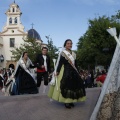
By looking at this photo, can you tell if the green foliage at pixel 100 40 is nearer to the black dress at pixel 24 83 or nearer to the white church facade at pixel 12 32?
the black dress at pixel 24 83

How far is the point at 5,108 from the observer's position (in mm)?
8523

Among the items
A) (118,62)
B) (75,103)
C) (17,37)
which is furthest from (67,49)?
(17,37)

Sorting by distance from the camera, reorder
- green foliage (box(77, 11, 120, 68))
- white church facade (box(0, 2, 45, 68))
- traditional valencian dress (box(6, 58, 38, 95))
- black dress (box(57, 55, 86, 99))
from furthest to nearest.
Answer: white church facade (box(0, 2, 45, 68)) < green foliage (box(77, 11, 120, 68)) < traditional valencian dress (box(6, 58, 38, 95)) < black dress (box(57, 55, 86, 99))

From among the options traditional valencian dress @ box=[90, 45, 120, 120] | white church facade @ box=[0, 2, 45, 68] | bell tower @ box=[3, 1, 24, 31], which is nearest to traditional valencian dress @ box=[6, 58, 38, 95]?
traditional valencian dress @ box=[90, 45, 120, 120]

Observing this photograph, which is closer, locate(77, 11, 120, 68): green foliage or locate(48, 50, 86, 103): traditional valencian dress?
locate(48, 50, 86, 103): traditional valencian dress

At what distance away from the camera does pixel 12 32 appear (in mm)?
74938

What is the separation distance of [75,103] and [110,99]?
334cm

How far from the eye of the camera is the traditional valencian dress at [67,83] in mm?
7867

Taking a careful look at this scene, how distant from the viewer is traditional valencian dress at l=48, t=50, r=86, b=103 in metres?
7.87

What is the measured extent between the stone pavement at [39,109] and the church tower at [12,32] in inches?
2573

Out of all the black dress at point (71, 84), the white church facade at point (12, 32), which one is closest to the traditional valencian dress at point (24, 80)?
the black dress at point (71, 84)

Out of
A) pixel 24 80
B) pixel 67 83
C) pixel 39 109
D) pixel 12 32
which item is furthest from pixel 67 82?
pixel 12 32

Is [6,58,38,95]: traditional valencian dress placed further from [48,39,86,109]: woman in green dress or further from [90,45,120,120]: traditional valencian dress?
[90,45,120,120]: traditional valencian dress

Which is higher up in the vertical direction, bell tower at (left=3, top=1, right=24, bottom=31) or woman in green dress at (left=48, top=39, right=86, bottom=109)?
bell tower at (left=3, top=1, right=24, bottom=31)
